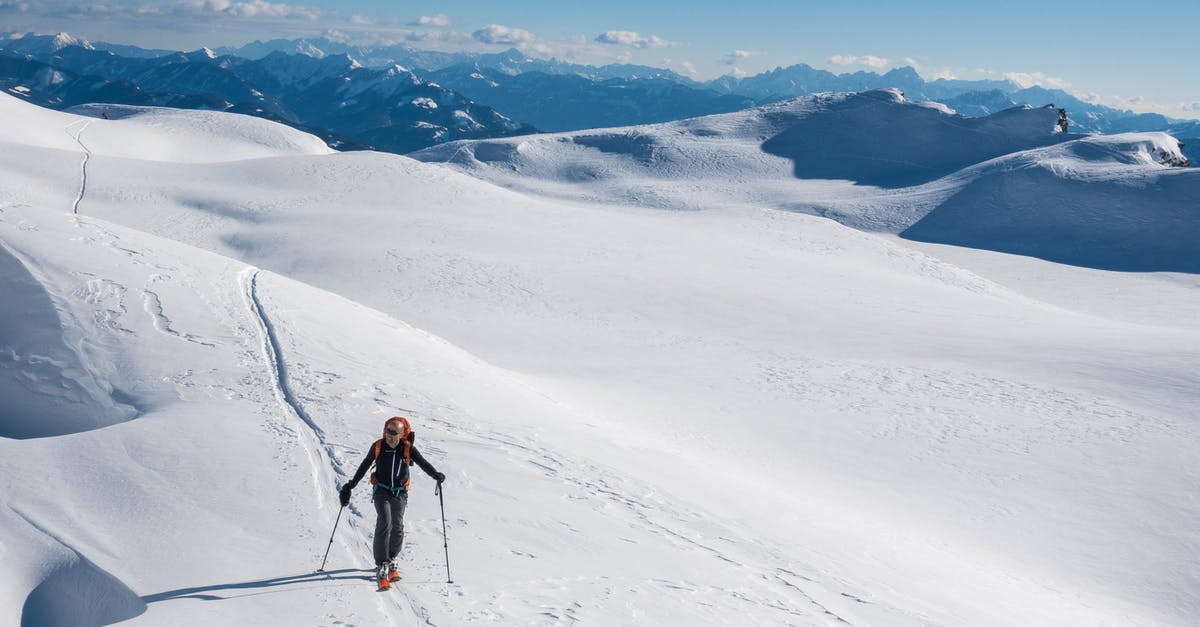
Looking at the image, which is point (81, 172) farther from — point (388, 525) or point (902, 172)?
point (902, 172)

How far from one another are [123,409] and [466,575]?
245 inches

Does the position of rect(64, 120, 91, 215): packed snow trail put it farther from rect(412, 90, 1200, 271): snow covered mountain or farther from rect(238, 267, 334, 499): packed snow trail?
rect(412, 90, 1200, 271): snow covered mountain

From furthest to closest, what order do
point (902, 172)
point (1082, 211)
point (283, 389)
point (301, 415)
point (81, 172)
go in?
1. point (902, 172)
2. point (1082, 211)
3. point (81, 172)
4. point (283, 389)
5. point (301, 415)

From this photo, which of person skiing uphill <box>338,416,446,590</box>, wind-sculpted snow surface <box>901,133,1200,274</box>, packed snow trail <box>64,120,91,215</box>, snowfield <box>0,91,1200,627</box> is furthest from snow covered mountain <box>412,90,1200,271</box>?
person skiing uphill <box>338,416,446,590</box>

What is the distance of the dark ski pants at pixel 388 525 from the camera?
23.9ft

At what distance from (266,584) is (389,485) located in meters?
1.44

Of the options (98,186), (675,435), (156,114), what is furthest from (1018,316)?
(156,114)

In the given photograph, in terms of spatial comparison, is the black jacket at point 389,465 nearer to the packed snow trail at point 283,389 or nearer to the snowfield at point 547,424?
the snowfield at point 547,424

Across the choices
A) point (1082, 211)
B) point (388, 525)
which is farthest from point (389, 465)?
point (1082, 211)

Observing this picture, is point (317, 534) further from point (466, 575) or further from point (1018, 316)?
point (1018, 316)

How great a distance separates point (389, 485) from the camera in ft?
24.1

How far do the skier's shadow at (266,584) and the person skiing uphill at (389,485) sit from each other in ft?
0.88

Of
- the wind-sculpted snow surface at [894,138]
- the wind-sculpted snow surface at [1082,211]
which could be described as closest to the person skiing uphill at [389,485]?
the wind-sculpted snow surface at [1082,211]

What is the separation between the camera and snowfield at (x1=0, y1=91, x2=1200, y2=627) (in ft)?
25.7
